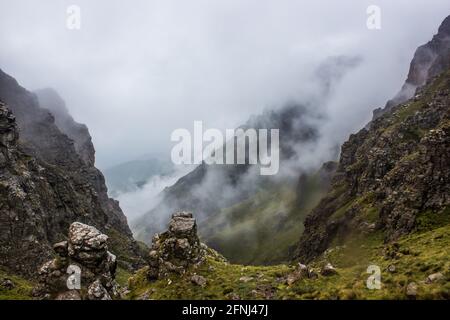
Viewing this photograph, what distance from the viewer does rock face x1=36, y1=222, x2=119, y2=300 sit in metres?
45.5

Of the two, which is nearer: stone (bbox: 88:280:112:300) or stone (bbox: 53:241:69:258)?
stone (bbox: 88:280:112:300)

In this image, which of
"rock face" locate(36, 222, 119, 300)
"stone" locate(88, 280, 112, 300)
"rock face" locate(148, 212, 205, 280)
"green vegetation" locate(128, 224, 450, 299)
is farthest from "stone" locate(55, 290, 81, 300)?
"rock face" locate(148, 212, 205, 280)

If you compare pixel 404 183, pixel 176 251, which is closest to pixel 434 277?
pixel 176 251

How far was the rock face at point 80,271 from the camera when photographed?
45.5 m

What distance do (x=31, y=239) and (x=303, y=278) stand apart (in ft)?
334

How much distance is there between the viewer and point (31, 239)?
12500cm

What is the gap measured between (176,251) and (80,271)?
12182mm

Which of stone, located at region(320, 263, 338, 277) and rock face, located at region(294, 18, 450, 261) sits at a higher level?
rock face, located at region(294, 18, 450, 261)

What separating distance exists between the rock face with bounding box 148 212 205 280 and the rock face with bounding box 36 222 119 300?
588 cm

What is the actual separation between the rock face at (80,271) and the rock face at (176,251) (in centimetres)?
588

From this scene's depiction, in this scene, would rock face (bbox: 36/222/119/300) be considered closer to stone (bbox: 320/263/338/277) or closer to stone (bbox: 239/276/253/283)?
stone (bbox: 239/276/253/283)

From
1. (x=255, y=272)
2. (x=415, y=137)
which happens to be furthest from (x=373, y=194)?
(x=255, y=272)

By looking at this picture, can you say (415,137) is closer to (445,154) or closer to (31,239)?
(445,154)

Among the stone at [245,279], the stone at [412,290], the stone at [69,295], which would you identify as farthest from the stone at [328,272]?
the stone at [69,295]
